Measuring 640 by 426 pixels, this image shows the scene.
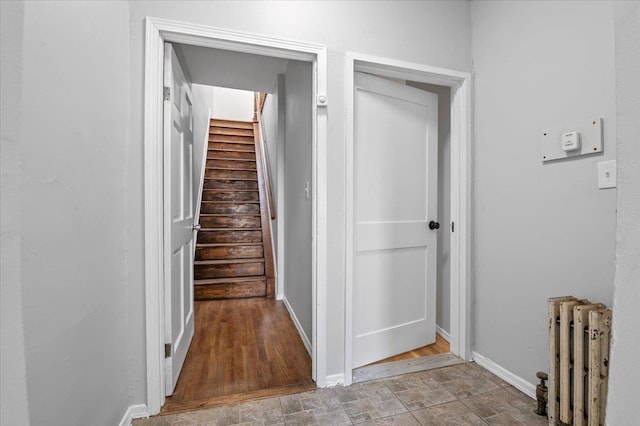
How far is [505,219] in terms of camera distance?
1812 mm

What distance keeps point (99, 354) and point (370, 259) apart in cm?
148

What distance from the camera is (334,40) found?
1.74 m

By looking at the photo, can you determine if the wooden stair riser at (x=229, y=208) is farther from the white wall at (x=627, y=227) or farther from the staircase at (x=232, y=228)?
the white wall at (x=627, y=227)

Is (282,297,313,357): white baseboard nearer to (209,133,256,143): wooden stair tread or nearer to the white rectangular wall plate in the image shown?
the white rectangular wall plate

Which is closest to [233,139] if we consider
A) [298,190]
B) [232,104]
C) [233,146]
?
[233,146]

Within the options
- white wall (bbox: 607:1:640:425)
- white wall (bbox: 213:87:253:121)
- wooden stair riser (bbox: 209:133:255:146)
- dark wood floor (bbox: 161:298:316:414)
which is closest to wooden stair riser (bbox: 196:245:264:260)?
dark wood floor (bbox: 161:298:316:414)

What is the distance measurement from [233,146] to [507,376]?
522cm

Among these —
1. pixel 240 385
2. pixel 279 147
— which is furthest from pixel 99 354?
pixel 279 147

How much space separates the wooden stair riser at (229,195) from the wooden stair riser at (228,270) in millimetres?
1278

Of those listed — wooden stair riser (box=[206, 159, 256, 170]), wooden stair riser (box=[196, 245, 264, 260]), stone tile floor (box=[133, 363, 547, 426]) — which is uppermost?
wooden stair riser (box=[206, 159, 256, 170])

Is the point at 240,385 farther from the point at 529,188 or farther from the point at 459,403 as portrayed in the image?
the point at 529,188

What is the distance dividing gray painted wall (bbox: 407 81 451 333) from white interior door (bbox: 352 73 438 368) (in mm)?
237

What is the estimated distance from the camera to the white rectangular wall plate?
135 cm

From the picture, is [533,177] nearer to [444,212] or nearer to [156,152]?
[444,212]
